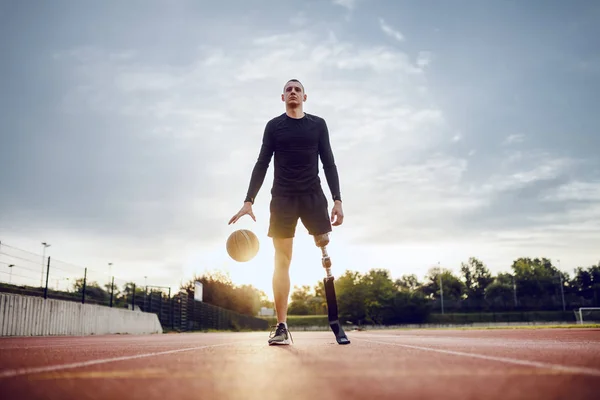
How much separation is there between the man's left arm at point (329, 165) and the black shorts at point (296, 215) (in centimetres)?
32

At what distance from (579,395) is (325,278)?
129 inches

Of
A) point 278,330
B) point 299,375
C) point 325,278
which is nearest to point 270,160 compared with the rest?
point 325,278

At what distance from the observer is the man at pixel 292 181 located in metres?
4.50

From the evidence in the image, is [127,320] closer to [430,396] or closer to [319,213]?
[319,213]

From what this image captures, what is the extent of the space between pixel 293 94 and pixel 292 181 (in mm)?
862

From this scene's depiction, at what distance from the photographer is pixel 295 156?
15.4 feet

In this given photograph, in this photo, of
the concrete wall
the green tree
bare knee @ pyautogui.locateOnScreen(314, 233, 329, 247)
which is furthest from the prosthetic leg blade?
the green tree

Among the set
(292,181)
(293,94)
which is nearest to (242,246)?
(292,181)

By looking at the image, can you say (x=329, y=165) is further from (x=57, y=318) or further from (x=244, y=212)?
(x=57, y=318)

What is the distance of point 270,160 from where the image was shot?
4934mm

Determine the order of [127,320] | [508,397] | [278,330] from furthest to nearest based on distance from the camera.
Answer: [127,320] → [278,330] → [508,397]

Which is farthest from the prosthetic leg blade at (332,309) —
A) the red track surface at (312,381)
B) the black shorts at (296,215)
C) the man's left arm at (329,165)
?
the red track surface at (312,381)

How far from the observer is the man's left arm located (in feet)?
15.9

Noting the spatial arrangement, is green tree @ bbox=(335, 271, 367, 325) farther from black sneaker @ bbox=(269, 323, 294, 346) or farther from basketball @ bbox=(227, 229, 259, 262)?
black sneaker @ bbox=(269, 323, 294, 346)
